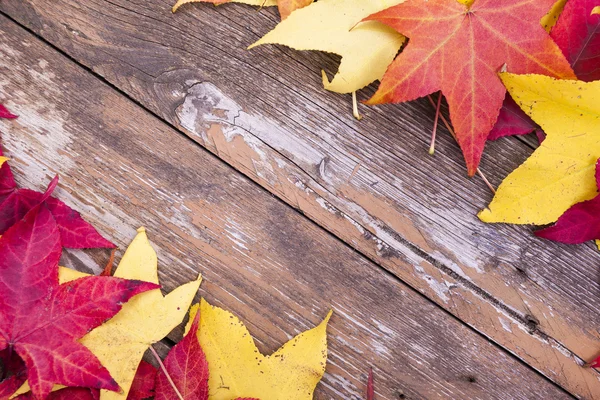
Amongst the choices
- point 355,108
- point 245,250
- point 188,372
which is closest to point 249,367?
point 188,372

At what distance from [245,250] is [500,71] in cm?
59

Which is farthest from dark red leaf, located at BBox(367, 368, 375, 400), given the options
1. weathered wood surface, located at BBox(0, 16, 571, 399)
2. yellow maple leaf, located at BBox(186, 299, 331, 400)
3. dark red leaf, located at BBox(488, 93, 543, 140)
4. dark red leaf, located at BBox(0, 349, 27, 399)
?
dark red leaf, located at BBox(0, 349, 27, 399)

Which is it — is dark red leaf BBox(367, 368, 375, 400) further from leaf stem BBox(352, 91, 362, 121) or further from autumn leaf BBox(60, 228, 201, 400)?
leaf stem BBox(352, 91, 362, 121)

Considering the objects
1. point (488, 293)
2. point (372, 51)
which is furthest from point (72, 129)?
point (488, 293)

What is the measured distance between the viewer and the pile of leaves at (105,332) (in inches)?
33.0

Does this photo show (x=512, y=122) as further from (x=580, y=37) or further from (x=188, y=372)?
(x=188, y=372)

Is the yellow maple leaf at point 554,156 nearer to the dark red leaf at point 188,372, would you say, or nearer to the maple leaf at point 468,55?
the maple leaf at point 468,55

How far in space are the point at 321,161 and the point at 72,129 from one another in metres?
0.51

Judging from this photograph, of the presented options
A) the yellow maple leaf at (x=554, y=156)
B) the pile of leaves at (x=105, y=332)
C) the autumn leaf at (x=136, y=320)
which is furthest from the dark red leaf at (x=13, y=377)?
the yellow maple leaf at (x=554, y=156)

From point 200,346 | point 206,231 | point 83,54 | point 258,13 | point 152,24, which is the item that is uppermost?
point 258,13

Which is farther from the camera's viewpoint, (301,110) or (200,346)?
(301,110)

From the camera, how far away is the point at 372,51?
921 mm

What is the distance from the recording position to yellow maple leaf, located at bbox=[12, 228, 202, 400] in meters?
0.90

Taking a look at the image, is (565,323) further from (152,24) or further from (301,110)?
(152,24)
